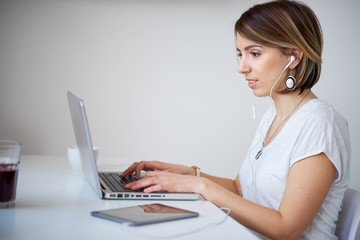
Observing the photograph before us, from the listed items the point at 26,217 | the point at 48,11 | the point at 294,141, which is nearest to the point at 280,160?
the point at 294,141

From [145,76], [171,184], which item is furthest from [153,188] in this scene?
[145,76]

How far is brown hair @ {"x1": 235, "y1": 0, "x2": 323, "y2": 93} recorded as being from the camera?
1297 millimetres

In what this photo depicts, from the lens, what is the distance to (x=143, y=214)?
2.66ft

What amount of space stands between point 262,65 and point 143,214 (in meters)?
0.77

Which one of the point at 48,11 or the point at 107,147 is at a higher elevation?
the point at 48,11

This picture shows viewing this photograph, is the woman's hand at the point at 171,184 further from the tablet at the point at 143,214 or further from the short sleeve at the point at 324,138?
the short sleeve at the point at 324,138

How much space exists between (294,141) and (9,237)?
2.76ft

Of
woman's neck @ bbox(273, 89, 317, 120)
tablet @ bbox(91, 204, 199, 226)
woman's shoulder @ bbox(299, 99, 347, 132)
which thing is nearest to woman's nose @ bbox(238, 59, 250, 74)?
woman's neck @ bbox(273, 89, 317, 120)

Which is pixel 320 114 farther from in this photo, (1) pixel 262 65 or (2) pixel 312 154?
(1) pixel 262 65

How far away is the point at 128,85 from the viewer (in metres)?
2.71

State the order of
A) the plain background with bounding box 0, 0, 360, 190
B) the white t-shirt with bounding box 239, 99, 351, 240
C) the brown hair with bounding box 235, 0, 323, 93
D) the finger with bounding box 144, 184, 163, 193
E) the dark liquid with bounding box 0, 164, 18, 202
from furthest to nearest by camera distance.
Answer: the plain background with bounding box 0, 0, 360, 190 → the brown hair with bounding box 235, 0, 323, 93 → the white t-shirt with bounding box 239, 99, 351, 240 → the finger with bounding box 144, 184, 163, 193 → the dark liquid with bounding box 0, 164, 18, 202

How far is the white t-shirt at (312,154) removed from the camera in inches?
44.4

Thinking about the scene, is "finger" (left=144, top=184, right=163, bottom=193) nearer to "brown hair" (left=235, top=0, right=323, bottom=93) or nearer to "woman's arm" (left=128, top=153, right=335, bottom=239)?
"woman's arm" (left=128, top=153, right=335, bottom=239)

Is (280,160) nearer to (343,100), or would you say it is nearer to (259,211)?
(259,211)
